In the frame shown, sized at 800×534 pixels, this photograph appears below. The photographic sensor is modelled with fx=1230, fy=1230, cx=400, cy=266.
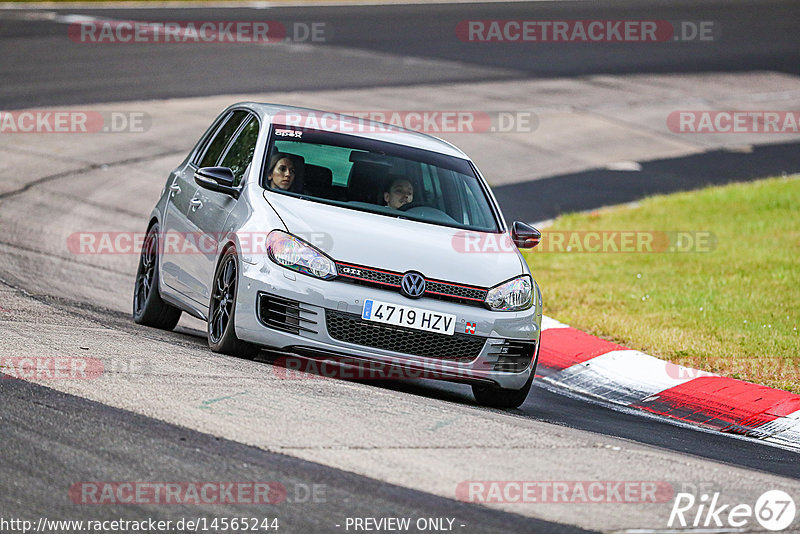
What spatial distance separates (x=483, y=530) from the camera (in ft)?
16.1

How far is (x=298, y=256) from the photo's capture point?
7.30 meters

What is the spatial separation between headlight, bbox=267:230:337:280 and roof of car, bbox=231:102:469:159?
4.92 ft

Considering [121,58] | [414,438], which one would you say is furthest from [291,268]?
[121,58]

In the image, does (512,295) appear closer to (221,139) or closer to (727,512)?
(727,512)

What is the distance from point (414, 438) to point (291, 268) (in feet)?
5.59

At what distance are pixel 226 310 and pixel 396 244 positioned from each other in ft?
3.80
